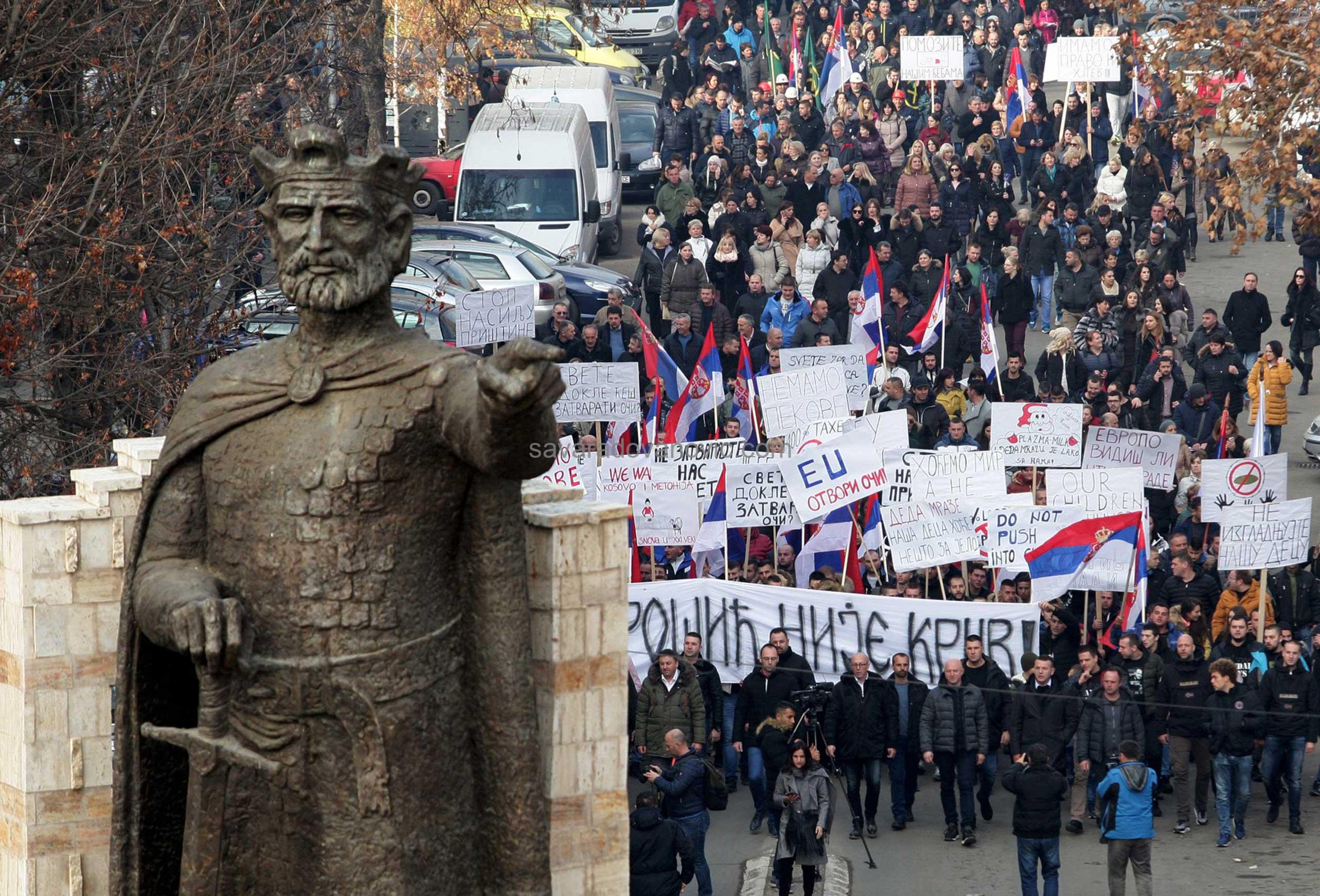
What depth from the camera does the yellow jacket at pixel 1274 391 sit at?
79.2 feet

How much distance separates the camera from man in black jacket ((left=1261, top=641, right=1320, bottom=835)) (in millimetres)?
16781

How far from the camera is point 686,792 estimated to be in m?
15.4

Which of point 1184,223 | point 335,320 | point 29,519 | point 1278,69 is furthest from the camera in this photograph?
point 1184,223

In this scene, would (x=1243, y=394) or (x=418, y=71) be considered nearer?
(x=1243, y=394)

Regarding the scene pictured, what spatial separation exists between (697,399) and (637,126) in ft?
55.7

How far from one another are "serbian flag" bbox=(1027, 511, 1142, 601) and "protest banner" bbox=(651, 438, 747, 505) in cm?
271

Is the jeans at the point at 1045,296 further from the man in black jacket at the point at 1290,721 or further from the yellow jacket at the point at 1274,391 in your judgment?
the man in black jacket at the point at 1290,721

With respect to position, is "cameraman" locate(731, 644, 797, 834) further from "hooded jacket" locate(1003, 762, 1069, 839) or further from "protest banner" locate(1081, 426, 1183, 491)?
"protest banner" locate(1081, 426, 1183, 491)

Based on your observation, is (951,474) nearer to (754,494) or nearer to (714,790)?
(754,494)

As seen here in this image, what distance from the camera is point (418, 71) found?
3366 centimetres

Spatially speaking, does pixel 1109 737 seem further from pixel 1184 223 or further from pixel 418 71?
pixel 418 71

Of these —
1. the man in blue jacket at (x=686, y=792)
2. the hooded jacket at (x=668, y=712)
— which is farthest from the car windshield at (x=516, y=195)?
the man in blue jacket at (x=686, y=792)

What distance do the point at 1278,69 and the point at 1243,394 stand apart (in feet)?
13.1

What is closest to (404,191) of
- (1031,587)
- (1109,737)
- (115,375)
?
(115,375)
